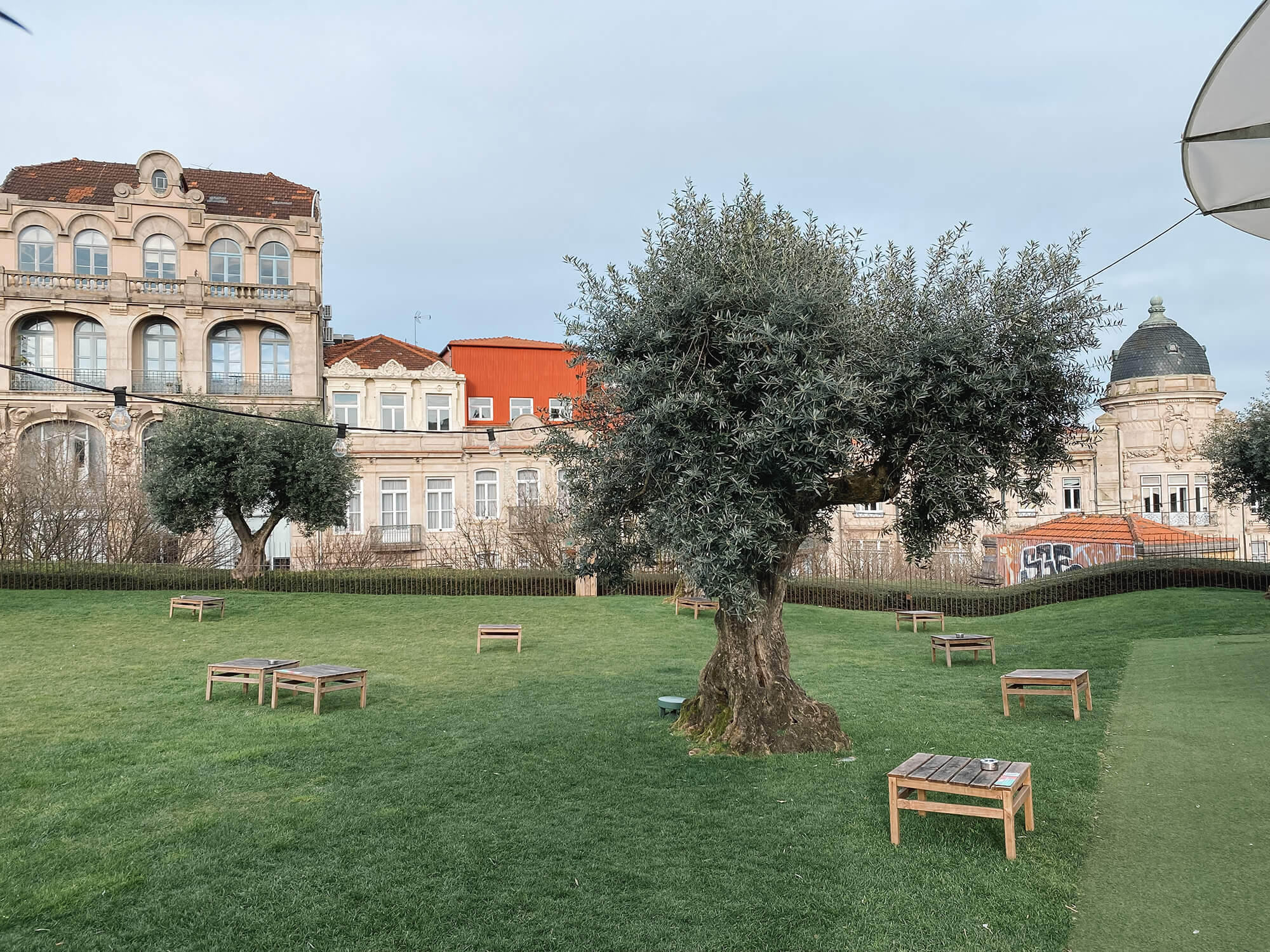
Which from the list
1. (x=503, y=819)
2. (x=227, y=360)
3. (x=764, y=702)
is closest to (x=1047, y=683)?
(x=764, y=702)

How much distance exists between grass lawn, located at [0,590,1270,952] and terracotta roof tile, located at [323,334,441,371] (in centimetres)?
2466

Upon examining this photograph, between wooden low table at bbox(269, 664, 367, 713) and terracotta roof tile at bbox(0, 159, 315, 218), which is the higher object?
terracotta roof tile at bbox(0, 159, 315, 218)

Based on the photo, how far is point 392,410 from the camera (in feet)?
123

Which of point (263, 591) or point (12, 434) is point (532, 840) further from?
point (12, 434)

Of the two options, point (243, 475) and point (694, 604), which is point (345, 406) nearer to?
point (243, 475)

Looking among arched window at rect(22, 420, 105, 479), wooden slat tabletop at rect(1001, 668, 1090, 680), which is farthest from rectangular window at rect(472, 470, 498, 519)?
wooden slat tabletop at rect(1001, 668, 1090, 680)

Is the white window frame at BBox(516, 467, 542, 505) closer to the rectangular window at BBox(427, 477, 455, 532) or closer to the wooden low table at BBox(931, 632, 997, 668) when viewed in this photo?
the rectangular window at BBox(427, 477, 455, 532)

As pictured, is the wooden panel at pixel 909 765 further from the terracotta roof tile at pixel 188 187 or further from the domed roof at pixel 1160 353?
the domed roof at pixel 1160 353

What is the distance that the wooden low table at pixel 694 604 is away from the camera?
67.6 ft

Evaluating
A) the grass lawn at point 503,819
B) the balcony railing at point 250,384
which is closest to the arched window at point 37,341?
the balcony railing at point 250,384

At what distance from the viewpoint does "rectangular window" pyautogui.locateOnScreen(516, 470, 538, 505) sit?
3488 cm

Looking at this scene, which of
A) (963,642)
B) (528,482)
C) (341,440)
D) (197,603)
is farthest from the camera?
(528,482)

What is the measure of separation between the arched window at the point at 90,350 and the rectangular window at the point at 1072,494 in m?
41.5

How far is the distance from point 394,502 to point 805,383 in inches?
1220
